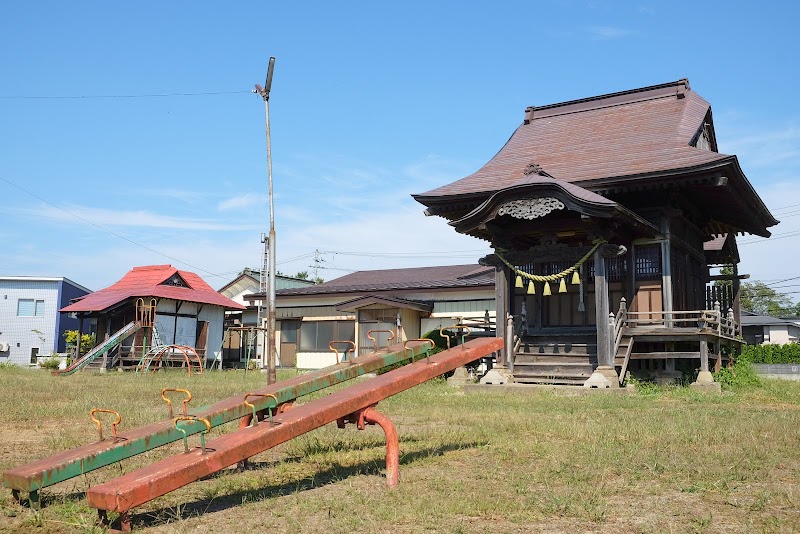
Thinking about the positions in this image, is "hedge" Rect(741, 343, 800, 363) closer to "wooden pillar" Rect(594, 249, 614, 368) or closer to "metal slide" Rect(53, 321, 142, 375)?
"wooden pillar" Rect(594, 249, 614, 368)

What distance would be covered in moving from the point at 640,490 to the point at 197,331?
96.9ft

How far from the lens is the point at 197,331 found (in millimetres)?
32625

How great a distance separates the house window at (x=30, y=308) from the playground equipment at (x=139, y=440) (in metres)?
36.8

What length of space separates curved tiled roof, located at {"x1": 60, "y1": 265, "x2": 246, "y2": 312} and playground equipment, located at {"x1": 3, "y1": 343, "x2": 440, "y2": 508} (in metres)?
24.4

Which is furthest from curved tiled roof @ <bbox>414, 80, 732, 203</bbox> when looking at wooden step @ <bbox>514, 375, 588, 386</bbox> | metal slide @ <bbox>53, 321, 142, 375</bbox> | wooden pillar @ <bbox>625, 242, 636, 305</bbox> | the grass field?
metal slide @ <bbox>53, 321, 142, 375</bbox>

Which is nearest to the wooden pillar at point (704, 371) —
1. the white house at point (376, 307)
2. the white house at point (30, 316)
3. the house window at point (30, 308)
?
the white house at point (376, 307)

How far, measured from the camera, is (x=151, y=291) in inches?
1161

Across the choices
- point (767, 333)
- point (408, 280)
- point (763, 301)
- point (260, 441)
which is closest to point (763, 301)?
point (763, 301)

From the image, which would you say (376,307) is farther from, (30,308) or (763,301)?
(763,301)

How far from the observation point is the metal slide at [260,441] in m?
4.23

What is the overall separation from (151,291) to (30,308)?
13554 mm

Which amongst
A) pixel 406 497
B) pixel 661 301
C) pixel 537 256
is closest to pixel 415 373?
pixel 406 497

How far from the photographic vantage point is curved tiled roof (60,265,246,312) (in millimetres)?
29656

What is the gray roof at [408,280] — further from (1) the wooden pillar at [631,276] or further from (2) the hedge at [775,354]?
(2) the hedge at [775,354]
